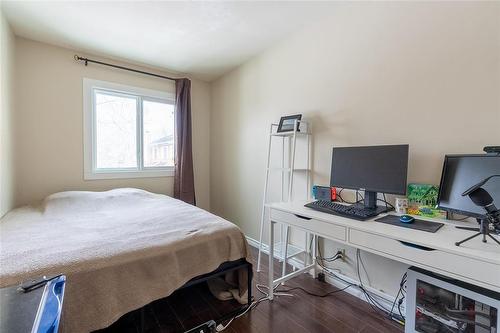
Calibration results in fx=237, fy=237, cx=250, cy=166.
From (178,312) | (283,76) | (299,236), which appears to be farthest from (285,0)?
(178,312)

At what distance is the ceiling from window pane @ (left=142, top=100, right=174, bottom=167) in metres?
0.73

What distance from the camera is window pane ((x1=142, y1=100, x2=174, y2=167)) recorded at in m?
3.45

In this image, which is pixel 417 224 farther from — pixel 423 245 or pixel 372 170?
pixel 372 170

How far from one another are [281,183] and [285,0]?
1.75 meters

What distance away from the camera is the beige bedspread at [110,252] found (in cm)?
120

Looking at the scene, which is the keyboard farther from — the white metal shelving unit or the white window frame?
the white window frame

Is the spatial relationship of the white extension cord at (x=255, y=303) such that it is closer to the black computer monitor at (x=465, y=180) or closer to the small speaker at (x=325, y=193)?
the small speaker at (x=325, y=193)

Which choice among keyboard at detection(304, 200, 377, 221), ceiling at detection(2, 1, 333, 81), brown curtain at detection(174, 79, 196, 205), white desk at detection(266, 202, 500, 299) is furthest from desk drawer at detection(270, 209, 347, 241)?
brown curtain at detection(174, 79, 196, 205)

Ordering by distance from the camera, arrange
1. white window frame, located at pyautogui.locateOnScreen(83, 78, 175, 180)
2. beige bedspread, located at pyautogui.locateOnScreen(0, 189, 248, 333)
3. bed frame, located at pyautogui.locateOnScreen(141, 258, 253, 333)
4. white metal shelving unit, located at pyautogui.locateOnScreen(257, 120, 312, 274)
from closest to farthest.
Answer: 1. beige bedspread, located at pyautogui.locateOnScreen(0, 189, 248, 333)
2. bed frame, located at pyautogui.locateOnScreen(141, 258, 253, 333)
3. white metal shelving unit, located at pyautogui.locateOnScreen(257, 120, 312, 274)
4. white window frame, located at pyautogui.locateOnScreen(83, 78, 175, 180)

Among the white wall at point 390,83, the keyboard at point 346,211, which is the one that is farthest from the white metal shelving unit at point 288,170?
the keyboard at point 346,211

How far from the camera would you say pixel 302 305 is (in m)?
1.88

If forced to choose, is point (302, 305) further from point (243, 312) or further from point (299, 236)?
point (299, 236)

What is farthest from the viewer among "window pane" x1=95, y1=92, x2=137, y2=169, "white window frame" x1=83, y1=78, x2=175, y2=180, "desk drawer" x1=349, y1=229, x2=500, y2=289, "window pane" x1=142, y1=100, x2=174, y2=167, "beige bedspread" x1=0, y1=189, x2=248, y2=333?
"window pane" x1=142, y1=100, x2=174, y2=167

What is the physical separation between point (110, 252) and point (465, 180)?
2062 mm
